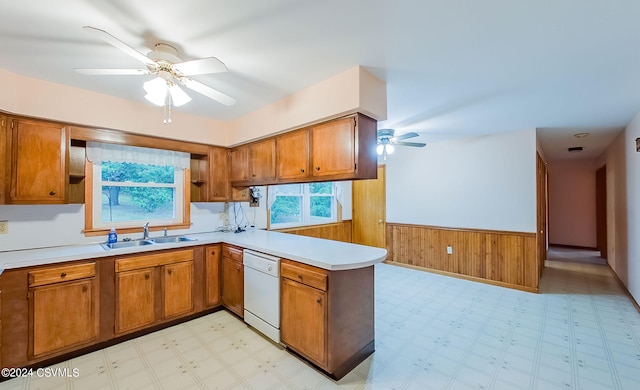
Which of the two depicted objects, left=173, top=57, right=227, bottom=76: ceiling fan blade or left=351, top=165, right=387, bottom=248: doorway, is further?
left=351, top=165, right=387, bottom=248: doorway

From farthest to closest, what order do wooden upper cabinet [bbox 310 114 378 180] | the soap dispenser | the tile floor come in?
the soap dispenser, wooden upper cabinet [bbox 310 114 378 180], the tile floor

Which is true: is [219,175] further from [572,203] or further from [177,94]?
[572,203]

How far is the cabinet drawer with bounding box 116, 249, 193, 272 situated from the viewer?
258 centimetres

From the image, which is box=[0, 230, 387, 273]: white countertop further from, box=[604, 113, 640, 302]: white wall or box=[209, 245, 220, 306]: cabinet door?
box=[604, 113, 640, 302]: white wall

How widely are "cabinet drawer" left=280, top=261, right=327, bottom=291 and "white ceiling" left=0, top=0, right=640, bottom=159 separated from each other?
1652mm

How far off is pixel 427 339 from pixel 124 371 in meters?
2.65

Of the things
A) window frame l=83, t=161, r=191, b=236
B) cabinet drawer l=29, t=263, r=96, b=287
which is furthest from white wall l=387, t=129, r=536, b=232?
cabinet drawer l=29, t=263, r=96, b=287

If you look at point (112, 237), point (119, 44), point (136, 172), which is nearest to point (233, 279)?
point (112, 237)

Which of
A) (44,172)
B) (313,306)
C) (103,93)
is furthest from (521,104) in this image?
(44,172)

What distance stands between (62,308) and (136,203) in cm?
131

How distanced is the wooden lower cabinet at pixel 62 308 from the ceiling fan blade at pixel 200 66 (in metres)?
1.95

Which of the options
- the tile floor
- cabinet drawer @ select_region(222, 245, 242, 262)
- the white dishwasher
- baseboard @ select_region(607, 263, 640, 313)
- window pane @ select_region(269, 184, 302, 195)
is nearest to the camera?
the tile floor

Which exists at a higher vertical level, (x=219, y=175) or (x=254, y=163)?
(x=254, y=163)

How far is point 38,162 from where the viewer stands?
245 cm
